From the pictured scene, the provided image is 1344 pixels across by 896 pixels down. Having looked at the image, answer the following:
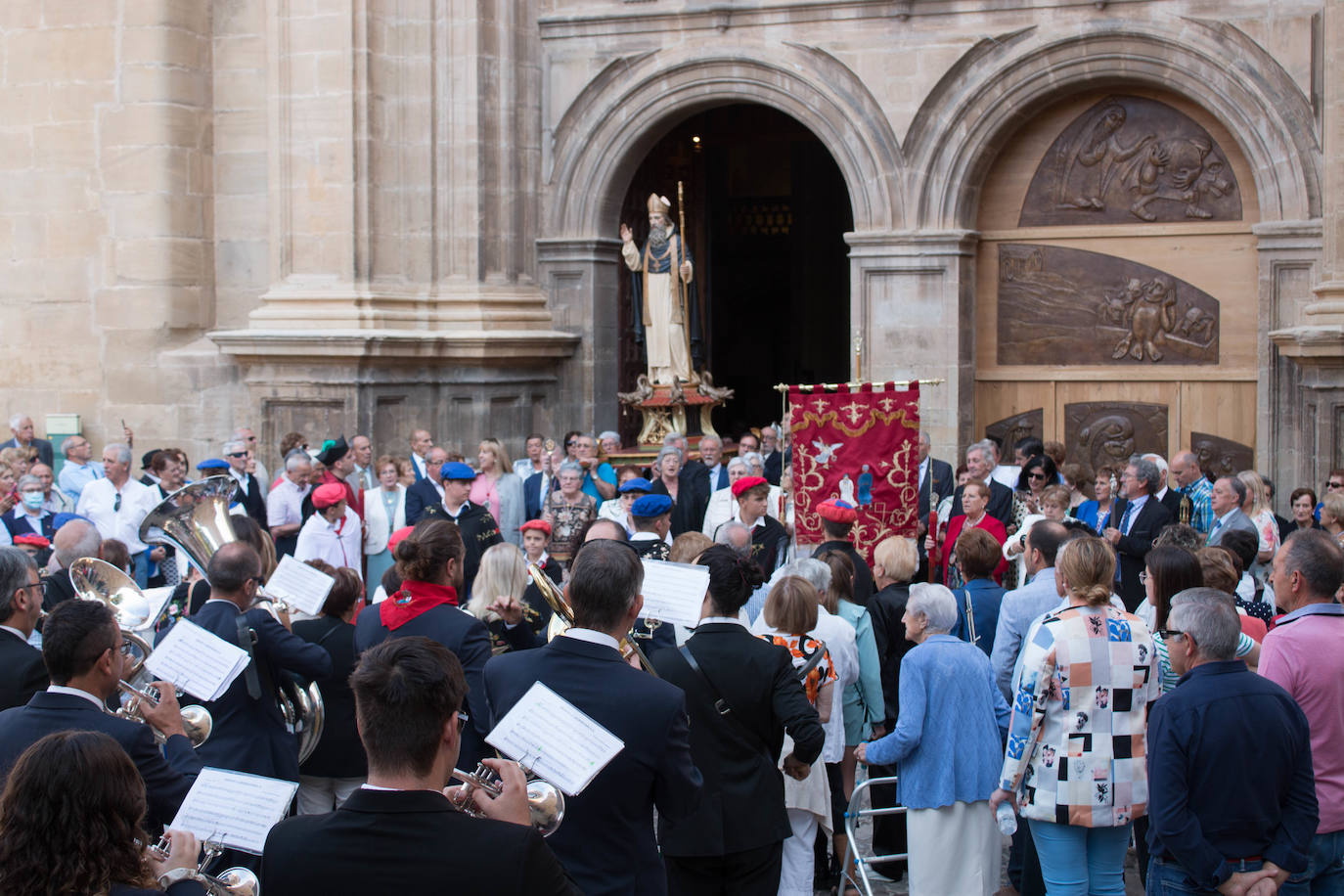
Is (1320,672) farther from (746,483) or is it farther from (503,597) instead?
(746,483)

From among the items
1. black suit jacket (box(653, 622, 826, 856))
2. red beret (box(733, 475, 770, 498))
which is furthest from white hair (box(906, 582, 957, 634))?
red beret (box(733, 475, 770, 498))

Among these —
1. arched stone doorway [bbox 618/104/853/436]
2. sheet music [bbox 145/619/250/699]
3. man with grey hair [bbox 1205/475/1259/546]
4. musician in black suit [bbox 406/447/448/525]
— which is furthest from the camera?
arched stone doorway [bbox 618/104/853/436]

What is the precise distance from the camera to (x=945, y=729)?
5656 mm

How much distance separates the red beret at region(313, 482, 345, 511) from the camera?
9656mm

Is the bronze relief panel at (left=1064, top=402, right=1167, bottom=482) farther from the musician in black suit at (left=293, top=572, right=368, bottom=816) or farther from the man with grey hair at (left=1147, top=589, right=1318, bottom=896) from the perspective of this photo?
the man with grey hair at (left=1147, top=589, right=1318, bottom=896)

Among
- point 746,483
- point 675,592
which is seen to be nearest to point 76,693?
point 675,592

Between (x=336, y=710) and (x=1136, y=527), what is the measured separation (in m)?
5.17

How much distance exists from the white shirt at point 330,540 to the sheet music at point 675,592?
517 cm

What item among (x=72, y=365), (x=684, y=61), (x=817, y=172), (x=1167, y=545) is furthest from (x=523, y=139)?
(x=1167, y=545)

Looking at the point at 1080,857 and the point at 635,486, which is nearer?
the point at 1080,857

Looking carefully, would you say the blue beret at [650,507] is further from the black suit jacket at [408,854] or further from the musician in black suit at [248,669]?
the black suit jacket at [408,854]

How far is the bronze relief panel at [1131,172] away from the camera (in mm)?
13609

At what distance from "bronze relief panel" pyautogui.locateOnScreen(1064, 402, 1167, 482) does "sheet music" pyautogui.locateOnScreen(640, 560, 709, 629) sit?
9.66m

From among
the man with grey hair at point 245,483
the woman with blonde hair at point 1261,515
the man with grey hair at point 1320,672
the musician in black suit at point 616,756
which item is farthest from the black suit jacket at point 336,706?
the man with grey hair at point 245,483
